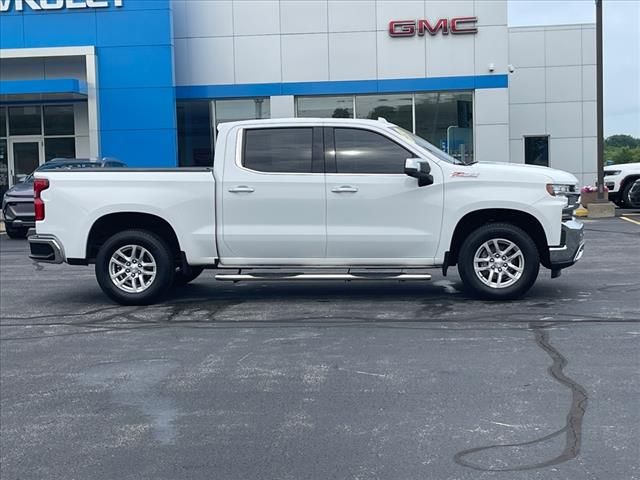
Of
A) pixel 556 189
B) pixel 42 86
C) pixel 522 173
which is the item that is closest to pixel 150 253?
pixel 522 173

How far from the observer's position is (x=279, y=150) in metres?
9.52

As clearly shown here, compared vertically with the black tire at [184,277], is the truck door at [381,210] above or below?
above

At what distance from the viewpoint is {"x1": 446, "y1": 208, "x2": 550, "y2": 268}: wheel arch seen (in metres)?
9.28

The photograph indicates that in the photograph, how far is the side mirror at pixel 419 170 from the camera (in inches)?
353

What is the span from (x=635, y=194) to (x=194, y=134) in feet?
Answer: 45.4

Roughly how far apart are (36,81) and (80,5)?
2925mm

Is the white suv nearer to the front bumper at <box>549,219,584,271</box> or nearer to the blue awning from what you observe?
the front bumper at <box>549,219,584,271</box>

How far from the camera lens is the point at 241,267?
953cm

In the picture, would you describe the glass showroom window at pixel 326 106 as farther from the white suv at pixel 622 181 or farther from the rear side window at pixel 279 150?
the rear side window at pixel 279 150

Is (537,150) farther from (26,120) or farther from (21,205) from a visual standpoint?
(21,205)

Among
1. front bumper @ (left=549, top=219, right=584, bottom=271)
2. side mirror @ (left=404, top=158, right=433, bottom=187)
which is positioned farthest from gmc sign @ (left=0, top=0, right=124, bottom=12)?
front bumper @ (left=549, top=219, right=584, bottom=271)

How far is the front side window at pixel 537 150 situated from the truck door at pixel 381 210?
23.5 metres

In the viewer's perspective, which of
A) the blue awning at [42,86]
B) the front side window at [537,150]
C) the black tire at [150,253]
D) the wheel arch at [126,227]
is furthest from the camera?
the front side window at [537,150]

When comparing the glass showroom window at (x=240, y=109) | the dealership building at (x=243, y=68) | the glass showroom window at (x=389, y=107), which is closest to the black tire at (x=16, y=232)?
the dealership building at (x=243, y=68)
